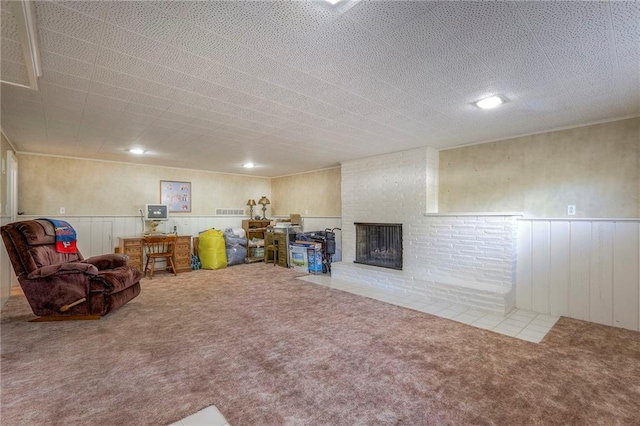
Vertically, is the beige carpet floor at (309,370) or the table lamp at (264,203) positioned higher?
the table lamp at (264,203)

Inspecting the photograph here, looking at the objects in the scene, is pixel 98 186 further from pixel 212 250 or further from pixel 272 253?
pixel 272 253

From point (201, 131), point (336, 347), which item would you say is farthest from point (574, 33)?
point (201, 131)

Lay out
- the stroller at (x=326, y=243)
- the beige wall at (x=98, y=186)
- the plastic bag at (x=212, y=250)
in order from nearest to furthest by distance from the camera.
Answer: the beige wall at (x=98, y=186)
the stroller at (x=326, y=243)
the plastic bag at (x=212, y=250)

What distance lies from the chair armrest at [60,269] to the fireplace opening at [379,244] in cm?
388

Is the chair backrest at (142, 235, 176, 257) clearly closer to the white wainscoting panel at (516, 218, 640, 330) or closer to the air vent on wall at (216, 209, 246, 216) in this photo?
the air vent on wall at (216, 209, 246, 216)

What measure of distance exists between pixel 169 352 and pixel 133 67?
7.28ft

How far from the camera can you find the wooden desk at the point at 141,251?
5351 mm

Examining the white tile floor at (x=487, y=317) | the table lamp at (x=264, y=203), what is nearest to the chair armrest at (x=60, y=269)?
the white tile floor at (x=487, y=317)

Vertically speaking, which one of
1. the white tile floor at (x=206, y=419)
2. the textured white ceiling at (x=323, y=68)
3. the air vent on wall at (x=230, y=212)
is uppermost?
the textured white ceiling at (x=323, y=68)

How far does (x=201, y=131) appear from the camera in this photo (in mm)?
3674

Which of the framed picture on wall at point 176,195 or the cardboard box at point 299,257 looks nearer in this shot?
the cardboard box at point 299,257

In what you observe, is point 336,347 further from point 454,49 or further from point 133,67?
point 133,67

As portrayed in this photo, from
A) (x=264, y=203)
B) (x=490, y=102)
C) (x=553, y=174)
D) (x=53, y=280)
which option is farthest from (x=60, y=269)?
(x=553, y=174)

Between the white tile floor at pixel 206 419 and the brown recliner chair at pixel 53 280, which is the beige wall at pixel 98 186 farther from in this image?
the white tile floor at pixel 206 419
